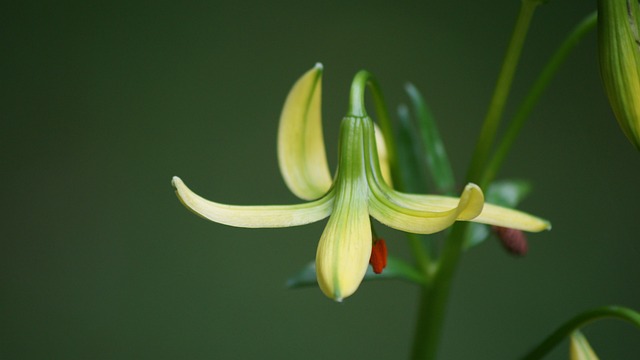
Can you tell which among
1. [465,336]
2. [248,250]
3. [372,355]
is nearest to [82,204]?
[248,250]

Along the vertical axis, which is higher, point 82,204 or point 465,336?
point 82,204

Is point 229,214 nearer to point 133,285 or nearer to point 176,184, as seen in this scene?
point 176,184

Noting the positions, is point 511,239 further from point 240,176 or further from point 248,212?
point 240,176

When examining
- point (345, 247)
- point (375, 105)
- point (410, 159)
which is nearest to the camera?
point (345, 247)

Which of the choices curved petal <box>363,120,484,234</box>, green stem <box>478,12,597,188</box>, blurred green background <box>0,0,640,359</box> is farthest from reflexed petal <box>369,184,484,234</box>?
blurred green background <box>0,0,640,359</box>

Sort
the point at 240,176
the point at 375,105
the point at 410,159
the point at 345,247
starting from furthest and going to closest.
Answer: the point at 240,176, the point at 410,159, the point at 375,105, the point at 345,247

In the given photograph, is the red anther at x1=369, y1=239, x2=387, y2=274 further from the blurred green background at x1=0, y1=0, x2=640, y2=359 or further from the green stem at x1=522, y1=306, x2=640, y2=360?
the blurred green background at x1=0, y1=0, x2=640, y2=359

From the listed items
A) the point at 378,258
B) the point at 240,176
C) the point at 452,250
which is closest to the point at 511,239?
the point at 452,250
